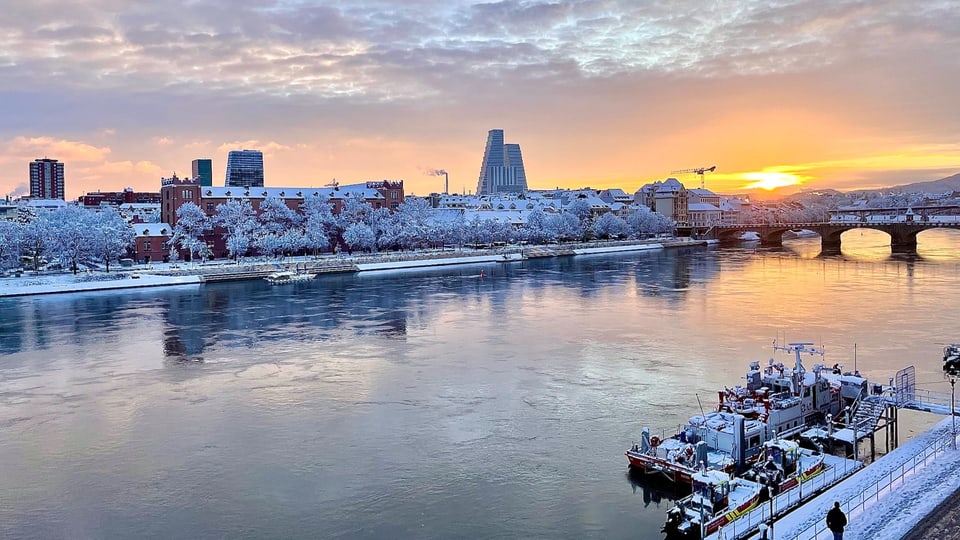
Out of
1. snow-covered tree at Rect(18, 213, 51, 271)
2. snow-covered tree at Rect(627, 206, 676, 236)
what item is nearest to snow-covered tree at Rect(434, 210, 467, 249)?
snow-covered tree at Rect(627, 206, 676, 236)

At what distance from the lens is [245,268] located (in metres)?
69.6

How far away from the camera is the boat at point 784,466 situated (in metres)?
17.0

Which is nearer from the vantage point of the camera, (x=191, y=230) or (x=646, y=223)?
(x=191, y=230)

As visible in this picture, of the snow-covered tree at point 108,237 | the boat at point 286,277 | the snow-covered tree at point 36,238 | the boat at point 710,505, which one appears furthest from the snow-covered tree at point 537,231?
the boat at point 710,505

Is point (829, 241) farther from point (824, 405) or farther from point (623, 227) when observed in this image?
point (824, 405)

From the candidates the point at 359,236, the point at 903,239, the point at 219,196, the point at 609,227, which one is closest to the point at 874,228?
the point at 903,239

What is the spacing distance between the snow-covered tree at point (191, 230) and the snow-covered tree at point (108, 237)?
4568mm

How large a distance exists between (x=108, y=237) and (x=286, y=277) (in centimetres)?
1590

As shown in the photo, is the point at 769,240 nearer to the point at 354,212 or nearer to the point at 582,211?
the point at 582,211

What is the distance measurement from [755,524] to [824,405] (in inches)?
326

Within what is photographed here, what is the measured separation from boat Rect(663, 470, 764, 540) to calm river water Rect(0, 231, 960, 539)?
567 millimetres

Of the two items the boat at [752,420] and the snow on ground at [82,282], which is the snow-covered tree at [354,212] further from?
the boat at [752,420]

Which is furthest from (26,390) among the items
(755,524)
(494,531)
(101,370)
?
(755,524)

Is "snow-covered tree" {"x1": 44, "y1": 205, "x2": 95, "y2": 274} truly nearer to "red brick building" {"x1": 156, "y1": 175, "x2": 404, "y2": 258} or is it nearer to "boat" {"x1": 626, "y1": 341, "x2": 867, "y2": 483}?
"red brick building" {"x1": 156, "y1": 175, "x2": 404, "y2": 258}
